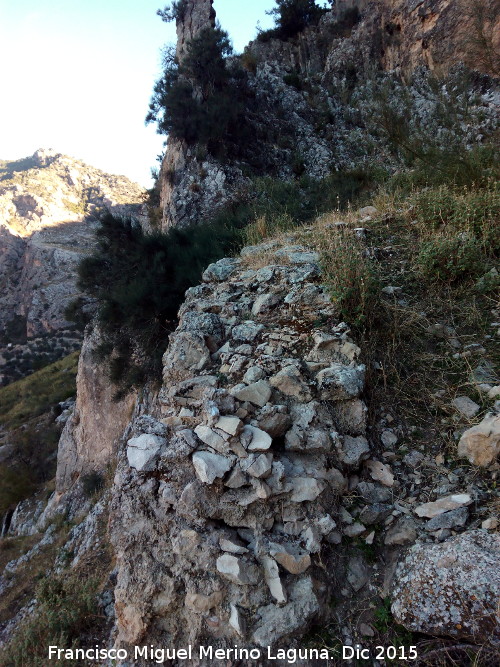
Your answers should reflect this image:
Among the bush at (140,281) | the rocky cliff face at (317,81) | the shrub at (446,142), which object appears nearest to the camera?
the shrub at (446,142)

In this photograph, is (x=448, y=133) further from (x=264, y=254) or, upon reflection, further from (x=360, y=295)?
(x=360, y=295)

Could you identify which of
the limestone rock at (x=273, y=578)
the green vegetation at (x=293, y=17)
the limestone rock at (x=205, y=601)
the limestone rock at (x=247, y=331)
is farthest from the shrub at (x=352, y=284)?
the green vegetation at (x=293, y=17)

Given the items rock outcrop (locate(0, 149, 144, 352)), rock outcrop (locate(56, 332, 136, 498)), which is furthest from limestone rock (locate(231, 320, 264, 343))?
rock outcrop (locate(0, 149, 144, 352))

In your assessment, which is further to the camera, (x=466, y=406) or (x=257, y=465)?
(x=466, y=406)

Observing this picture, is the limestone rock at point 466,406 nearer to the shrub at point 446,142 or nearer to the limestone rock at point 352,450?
the limestone rock at point 352,450

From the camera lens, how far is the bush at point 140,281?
659 cm

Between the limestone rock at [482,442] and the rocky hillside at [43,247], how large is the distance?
34.2 meters

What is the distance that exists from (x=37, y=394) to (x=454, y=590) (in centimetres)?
2963

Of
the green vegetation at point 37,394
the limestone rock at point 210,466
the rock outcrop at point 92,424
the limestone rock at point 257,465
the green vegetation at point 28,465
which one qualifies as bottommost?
the green vegetation at point 28,465

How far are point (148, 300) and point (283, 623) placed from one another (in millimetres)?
5430

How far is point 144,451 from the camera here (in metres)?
2.61

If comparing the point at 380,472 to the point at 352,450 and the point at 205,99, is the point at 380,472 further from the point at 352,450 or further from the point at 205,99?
the point at 205,99

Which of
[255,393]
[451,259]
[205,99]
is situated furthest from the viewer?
[205,99]

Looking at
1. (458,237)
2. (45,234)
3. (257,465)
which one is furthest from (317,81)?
(45,234)
